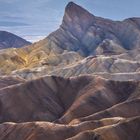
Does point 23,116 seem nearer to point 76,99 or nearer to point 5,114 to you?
point 5,114

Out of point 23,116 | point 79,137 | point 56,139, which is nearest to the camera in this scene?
point 79,137

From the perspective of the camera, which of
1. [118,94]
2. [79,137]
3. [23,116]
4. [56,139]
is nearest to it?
[79,137]

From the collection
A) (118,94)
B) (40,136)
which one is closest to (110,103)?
(118,94)

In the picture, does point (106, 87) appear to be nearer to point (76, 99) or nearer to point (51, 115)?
point (76, 99)

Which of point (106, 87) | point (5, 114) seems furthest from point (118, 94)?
point (5, 114)

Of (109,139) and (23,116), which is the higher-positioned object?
(109,139)

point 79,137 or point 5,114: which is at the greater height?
point 79,137

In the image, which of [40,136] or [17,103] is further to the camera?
[17,103]

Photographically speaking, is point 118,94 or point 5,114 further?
point 118,94

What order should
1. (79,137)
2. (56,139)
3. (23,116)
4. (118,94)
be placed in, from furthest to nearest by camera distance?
1. (118,94)
2. (23,116)
3. (56,139)
4. (79,137)
